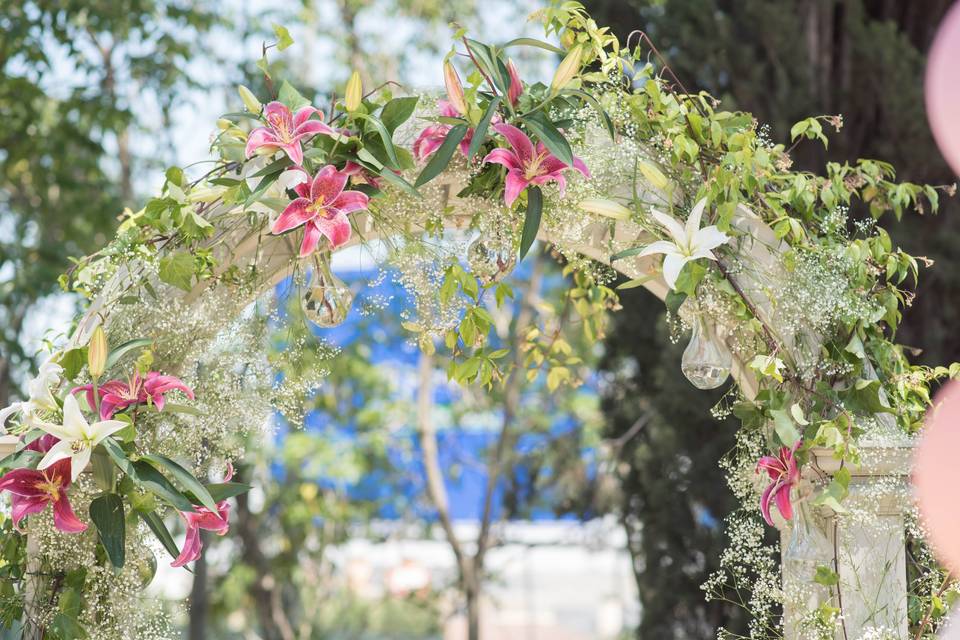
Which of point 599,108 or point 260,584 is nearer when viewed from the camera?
point 599,108

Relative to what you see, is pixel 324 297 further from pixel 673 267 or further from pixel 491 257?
pixel 673 267

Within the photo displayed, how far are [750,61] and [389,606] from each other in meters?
6.02

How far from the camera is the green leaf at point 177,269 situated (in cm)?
146

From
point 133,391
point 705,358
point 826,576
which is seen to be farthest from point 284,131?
point 826,576

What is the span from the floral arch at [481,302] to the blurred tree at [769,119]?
1549 mm

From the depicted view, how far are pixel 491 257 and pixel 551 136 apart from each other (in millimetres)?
272

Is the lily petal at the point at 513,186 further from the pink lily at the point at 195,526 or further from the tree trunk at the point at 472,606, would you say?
the tree trunk at the point at 472,606

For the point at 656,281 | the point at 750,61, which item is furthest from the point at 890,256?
the point at 750,61

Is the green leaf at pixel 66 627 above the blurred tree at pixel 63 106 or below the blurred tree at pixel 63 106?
below

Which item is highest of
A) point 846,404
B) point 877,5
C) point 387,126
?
point 877,5

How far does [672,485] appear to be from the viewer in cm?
327

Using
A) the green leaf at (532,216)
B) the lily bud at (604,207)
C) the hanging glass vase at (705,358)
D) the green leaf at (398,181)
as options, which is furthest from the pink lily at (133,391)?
the hanging glass vase at (705,358)

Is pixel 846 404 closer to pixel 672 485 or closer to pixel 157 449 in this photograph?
pixel 157 449

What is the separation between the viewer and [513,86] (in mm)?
1419
